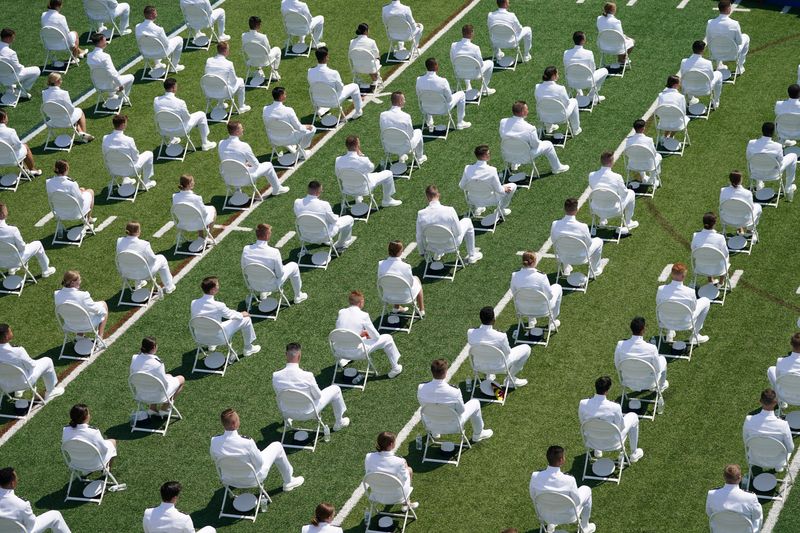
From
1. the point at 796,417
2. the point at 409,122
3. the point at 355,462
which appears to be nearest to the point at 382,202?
the point at 409,122

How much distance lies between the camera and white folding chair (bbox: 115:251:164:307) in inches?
1092

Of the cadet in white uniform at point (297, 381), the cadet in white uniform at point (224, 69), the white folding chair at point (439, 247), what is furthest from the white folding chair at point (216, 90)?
the cadet in white uniform at point (297, 381)

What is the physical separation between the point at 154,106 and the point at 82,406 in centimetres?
1077

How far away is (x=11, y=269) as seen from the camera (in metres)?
29.5

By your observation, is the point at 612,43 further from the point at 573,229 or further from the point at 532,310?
the point at 532,310

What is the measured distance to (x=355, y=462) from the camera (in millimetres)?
24453

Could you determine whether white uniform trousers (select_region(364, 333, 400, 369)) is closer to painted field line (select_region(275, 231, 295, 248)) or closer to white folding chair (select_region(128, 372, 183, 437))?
white folding chair (select_region(128, 372, 183, 437))

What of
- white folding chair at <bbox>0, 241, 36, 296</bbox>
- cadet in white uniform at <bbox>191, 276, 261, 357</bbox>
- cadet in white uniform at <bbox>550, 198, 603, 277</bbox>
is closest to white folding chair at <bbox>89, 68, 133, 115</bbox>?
white folding chair at <bbox>0, 241, 36, 296</bbox>

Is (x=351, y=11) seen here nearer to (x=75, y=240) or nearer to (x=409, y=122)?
(x=409, y=122)

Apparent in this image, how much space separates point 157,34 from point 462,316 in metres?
12.8

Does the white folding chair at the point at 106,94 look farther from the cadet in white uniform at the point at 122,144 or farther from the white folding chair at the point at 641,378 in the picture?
the white folding chair at the point at 641,378

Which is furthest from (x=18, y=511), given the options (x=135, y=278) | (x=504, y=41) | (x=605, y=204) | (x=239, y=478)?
(x=504, y=41)

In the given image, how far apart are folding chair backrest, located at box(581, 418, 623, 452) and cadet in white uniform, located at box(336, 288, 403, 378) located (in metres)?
4.20

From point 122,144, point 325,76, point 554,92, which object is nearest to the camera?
point 122,144
